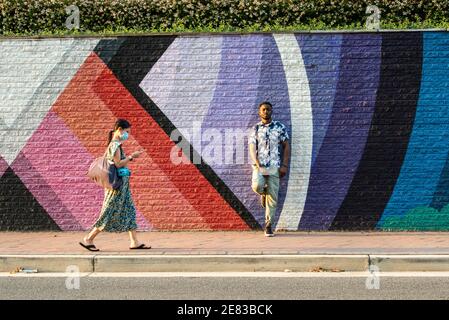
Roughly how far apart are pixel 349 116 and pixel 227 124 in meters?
1.83

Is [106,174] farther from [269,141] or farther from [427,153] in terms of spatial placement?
[427,153]

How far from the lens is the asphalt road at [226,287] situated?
10070 millimetres

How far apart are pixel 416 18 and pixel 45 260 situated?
715cm

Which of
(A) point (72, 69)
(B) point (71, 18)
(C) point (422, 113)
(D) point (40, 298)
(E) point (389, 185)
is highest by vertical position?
(B) point (71, 18)

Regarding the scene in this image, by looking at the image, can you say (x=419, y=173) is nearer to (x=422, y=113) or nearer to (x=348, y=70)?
(x=422, y=113)

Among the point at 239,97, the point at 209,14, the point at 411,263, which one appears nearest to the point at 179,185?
the point at 239,97

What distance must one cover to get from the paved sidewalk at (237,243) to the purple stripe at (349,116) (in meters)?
0.75

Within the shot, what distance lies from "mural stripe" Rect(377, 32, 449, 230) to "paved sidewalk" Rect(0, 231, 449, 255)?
1.05 feet

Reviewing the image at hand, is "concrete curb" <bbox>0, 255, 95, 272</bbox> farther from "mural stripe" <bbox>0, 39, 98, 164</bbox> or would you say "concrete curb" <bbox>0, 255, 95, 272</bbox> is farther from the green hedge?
the green hedge

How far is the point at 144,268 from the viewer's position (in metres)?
11.7

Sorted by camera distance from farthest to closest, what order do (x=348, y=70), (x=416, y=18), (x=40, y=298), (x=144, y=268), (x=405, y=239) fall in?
(x=416, y=18), (x=348, y=70), (x=405, y=239), (x=144, y=268), (x=40, y=298)

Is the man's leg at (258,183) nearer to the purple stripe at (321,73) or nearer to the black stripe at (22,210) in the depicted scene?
the purple stripe at (321,73)

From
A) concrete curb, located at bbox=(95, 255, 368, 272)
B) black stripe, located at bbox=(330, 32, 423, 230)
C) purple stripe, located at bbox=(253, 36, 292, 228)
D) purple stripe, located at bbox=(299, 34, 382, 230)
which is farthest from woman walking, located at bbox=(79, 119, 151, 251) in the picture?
black stripe, located at bbox=(330, 32, 423, 230)

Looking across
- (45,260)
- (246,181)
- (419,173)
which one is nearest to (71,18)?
(246,181)
